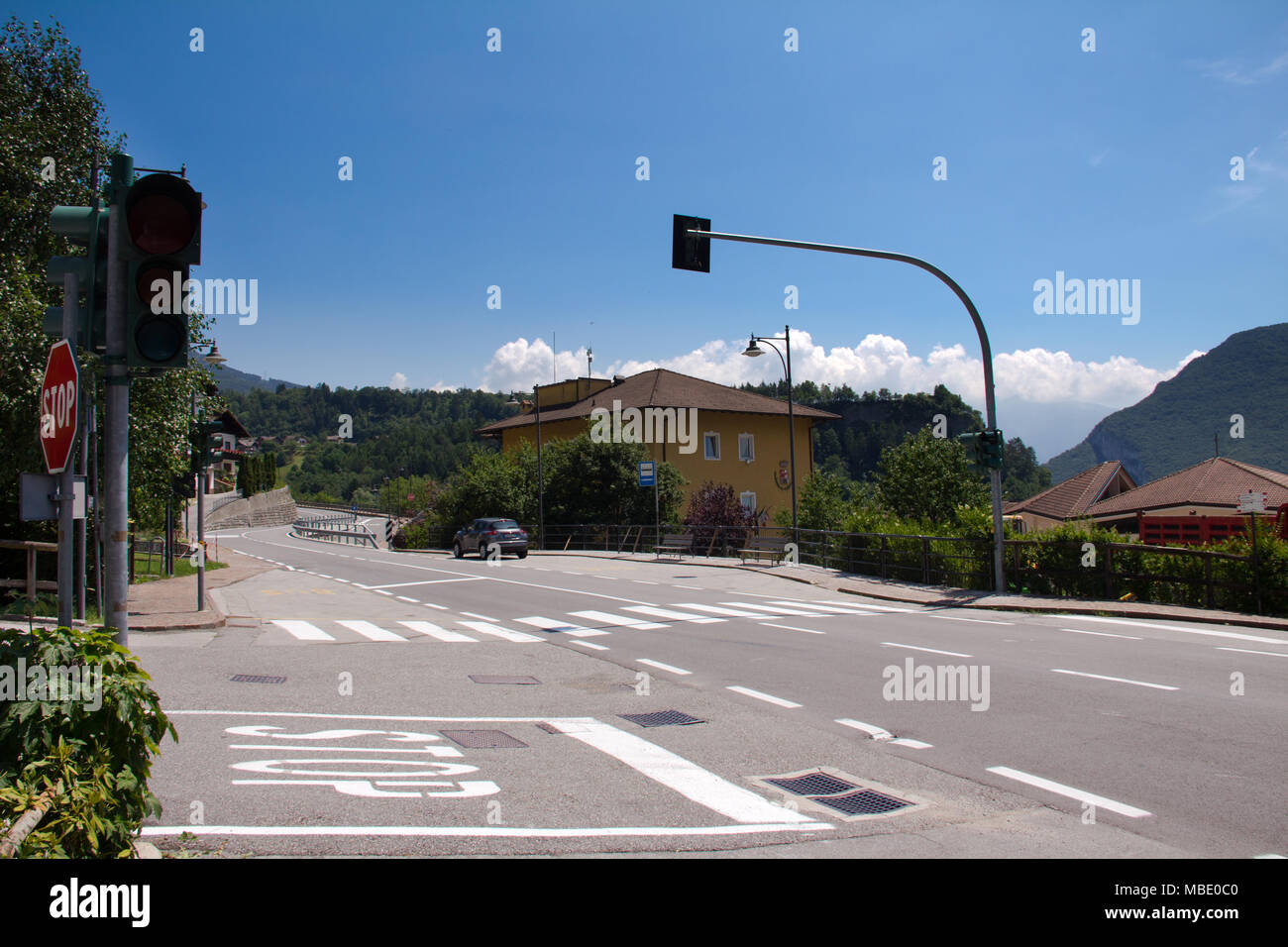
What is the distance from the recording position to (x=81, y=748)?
341 centimetres

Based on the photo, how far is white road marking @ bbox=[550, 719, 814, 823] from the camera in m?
5.40

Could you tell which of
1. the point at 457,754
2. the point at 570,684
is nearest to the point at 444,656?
the point at 570,684

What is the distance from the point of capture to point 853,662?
432 inches

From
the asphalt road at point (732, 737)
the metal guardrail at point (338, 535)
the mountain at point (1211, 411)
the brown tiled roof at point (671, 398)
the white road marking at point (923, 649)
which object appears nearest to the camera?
the asphalt road at point (732, 737)

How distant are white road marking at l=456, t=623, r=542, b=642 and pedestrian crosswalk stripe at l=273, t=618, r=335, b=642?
2.44m

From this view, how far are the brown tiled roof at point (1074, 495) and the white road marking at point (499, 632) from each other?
3932 cm

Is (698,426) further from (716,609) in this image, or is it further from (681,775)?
(681,775)

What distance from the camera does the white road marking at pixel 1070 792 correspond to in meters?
5.30

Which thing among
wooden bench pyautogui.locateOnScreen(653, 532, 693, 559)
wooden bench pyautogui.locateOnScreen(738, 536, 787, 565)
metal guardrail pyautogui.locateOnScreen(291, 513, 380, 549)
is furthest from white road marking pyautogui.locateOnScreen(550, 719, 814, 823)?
metal guardrail pyautogui.locateOnScreen(291, 513, 380, 549)

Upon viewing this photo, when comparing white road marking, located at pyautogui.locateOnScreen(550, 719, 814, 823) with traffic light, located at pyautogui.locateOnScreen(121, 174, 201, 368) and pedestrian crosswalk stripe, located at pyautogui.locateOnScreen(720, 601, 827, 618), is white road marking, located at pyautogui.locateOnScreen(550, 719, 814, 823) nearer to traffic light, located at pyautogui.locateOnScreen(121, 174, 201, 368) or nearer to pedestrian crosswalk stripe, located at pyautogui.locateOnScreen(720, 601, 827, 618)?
traffic light, located at pyautogui.locateOnScreen(121, 174, 201, 368)

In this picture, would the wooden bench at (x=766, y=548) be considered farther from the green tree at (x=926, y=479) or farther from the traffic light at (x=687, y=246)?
the traffic light at (x=687, y=246)

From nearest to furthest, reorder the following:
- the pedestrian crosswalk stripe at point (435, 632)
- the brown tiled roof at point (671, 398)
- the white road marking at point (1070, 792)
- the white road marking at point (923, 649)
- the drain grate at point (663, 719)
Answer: the white road marking at point (1070, 792) < the drain grate at point (663, 719) < the white road marking at point (923, 649) < the pedestrian crosswalk stripe at point (435, 632) < the brown tiled roof at point (671, 398)

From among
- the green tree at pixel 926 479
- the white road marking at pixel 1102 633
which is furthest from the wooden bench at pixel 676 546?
the white road marking at pixel 1102 633

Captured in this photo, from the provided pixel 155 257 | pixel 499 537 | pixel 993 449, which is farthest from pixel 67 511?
pixel 499 537
